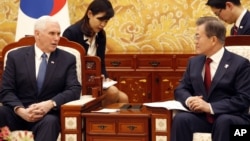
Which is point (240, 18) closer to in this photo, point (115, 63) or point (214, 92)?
point (214, 92)

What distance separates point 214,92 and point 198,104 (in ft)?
0.65

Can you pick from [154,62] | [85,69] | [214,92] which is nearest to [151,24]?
[154,62]

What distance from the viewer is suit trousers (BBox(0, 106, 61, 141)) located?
3.90 metres

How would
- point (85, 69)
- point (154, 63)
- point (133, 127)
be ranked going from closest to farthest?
point (133, 127), point (85, 69), point (154, 63)

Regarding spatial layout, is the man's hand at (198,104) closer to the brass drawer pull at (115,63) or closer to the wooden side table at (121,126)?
the wooden side table at (121,126)

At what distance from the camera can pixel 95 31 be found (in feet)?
15.6

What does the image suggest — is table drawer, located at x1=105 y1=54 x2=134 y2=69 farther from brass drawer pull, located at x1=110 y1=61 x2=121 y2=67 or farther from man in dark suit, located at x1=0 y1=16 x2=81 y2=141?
man in dark suit, located at x1=0 y1=16 x2=81 y2=141

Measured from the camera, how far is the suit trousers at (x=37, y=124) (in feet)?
12.8

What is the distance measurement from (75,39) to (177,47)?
2.35 meters

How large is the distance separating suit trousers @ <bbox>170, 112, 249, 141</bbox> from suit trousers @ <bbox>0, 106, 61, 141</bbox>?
3.00 feet

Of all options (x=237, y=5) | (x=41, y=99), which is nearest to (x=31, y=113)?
(x=41, y=99)

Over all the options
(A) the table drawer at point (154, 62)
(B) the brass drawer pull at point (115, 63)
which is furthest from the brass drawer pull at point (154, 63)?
(B) the brass drawer pull at point (115, 63)

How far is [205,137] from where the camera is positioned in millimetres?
3709

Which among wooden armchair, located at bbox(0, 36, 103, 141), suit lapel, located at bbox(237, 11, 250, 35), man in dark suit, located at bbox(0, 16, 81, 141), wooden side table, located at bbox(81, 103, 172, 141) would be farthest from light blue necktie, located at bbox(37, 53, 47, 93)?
suit lapel, located at bbox(237, 11, 250, 35)
